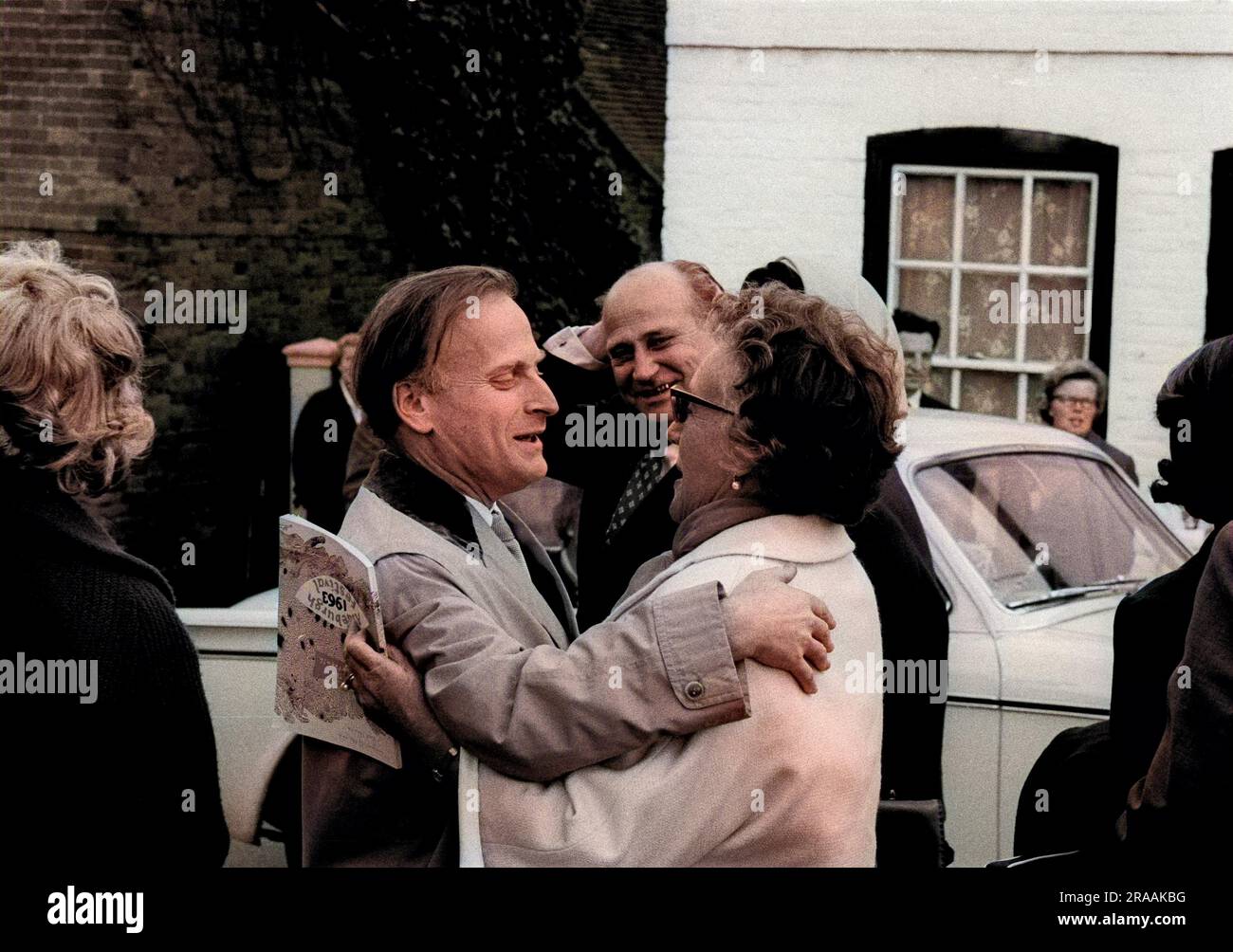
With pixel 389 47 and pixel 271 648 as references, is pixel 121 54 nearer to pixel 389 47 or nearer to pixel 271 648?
pixel 389 47

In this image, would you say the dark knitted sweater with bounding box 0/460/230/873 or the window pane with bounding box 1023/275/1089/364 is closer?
the dark knitted sweater with bounding box 0/460/230/873

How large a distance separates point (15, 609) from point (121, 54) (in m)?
4.81

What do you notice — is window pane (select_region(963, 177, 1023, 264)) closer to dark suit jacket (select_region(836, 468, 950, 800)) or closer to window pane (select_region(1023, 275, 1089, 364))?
window pane (select_region(1023, 275, 1089, 364))

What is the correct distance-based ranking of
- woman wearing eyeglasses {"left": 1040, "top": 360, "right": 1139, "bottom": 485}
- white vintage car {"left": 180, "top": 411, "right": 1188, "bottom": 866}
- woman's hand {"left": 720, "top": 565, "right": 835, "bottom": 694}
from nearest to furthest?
woman's hand {"left": 720, "top": 565, "right": 835, "bottom": 694}, white vintage car {"left": 180, "top": 411, "right": 1188, "bottom": 866}, woman wearing eyeglasses {"left": 1040, "top": 360, "right": 1139, "bottom": 485}

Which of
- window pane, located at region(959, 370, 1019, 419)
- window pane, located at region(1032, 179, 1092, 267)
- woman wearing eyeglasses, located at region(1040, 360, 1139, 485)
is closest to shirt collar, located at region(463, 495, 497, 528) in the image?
woman wearing eyeglasses, located at region(1040, 360, 1139, 485)

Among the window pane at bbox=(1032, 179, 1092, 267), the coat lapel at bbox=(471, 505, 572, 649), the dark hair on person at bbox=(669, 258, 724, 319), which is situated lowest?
the coat lapel at bbox=(471, 505, 572, 649)

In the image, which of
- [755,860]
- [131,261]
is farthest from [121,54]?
[755,860]

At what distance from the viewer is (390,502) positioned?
221 cm

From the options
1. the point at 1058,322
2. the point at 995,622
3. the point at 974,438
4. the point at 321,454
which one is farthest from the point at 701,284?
the point at 1058,322

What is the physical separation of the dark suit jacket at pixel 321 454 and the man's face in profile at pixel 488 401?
12.0 ft

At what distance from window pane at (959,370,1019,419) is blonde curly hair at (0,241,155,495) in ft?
18.5

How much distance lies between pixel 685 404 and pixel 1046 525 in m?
2.32

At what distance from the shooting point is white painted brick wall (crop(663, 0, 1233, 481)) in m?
6.81

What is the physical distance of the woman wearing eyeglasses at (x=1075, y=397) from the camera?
646cm
